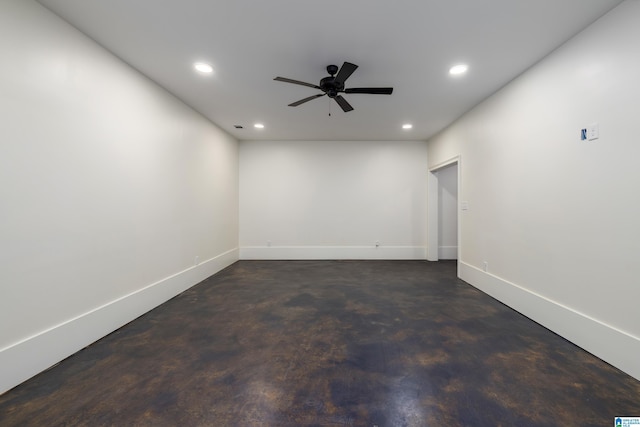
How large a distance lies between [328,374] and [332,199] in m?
4.56

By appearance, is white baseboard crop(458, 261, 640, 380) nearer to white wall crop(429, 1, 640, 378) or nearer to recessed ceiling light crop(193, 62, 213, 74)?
white wall crop(429, 1, 640, 378)

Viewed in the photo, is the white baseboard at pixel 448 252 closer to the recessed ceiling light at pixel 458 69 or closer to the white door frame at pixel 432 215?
the white door frame at pixel 432 215

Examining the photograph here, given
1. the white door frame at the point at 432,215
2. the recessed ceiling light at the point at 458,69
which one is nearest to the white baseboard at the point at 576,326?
the white door frame at the point at 432,215

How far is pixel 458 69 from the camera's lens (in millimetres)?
2881

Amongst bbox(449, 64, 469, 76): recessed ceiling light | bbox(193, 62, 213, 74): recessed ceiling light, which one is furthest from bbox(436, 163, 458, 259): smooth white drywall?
bbox(193, 62, 213, 74): recessed ceiling light

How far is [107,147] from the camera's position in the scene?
2547 mm

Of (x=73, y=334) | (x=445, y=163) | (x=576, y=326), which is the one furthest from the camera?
(x=445, y=163)

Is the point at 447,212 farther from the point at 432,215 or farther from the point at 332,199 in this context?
the point at 332,199

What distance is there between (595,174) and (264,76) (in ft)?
11.4

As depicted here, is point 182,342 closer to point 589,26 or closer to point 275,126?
point 275,126

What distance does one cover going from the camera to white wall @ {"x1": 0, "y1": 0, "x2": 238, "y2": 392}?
5.92 ft

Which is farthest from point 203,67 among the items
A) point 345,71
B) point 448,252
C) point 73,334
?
point 448,252

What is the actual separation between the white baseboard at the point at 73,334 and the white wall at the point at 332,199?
2.86m

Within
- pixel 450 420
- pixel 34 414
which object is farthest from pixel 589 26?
pixel 34 414
